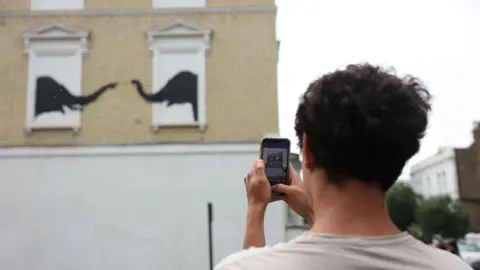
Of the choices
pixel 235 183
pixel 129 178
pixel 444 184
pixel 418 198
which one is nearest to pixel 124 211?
pixel 129 178

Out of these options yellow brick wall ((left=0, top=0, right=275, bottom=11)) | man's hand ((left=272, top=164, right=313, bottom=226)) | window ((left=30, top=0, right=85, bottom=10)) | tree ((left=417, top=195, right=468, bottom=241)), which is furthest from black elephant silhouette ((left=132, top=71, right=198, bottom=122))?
tree ((left=417, top=195, right=468, bottom=241))

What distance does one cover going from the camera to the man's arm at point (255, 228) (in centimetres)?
155

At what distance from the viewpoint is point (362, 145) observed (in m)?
1.36

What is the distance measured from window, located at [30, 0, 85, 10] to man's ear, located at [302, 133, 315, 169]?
49.6 feet

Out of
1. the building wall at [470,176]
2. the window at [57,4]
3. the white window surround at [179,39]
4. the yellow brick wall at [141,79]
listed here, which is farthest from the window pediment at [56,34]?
the building wall at [470,176]

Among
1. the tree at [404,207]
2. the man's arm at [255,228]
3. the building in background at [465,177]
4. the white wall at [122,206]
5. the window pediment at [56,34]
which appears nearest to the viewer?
the man's arm at [255,228]

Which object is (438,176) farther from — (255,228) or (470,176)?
(255,228)

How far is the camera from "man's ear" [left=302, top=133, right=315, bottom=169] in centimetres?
143

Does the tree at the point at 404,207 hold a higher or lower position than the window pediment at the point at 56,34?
lower

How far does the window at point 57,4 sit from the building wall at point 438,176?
1343 inches

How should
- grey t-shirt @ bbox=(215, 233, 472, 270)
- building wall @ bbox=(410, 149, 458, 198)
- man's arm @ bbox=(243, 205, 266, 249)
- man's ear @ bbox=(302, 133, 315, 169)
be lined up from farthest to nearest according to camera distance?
building wall @ bbox=(410, 149, 458, 198)
man's arm @ bbox=(243, 205, 266, 249)
man's ear @ bbox=(302, 133, 315, 169)
grey t-shirt @ bbox=(215, 233, 472, 270)

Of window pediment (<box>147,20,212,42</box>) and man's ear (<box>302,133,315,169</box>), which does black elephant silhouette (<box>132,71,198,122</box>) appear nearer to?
window pediment (<box>147,20,212,42</box>)

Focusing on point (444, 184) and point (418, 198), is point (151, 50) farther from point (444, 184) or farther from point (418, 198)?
point (444, 184)

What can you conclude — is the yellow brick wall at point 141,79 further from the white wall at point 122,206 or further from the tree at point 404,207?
the tree at point 404,207
